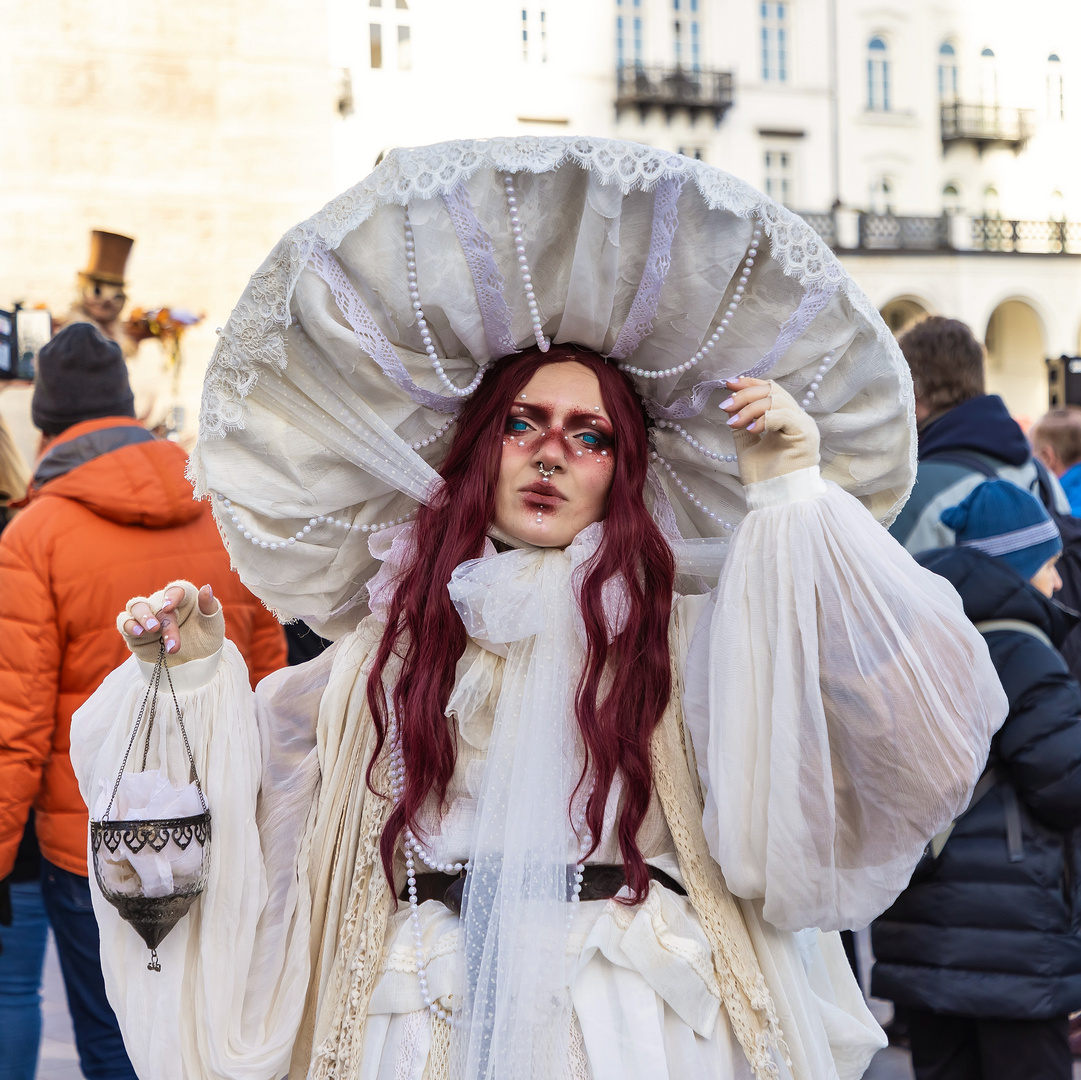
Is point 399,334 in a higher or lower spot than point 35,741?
higher

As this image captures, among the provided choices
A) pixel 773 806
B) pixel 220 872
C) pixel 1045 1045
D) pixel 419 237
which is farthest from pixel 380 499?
pixel 1045 1045

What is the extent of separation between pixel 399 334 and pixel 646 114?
23.8 metres

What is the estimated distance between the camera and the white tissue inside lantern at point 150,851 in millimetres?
1783

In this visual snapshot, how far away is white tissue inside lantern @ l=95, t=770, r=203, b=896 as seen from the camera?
1783 millimetres

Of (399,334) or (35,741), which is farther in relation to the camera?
(35,741)

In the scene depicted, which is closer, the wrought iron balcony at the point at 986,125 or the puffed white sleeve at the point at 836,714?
the puffed white sleeve at the point at 836,714

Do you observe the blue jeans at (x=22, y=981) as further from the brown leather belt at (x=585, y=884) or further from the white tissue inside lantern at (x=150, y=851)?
the brown leather belt at (x=585, y=884)

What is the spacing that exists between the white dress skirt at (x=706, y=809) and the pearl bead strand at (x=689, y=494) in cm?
22

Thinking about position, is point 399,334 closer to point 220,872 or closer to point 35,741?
point 220,872

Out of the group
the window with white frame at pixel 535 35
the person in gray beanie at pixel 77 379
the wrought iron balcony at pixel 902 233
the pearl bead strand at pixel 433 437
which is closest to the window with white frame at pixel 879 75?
the wrought iron balcony at pixel 902 233

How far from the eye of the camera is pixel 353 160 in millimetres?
20031

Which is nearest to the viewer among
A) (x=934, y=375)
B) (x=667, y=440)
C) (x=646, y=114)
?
(x=667, y=440)

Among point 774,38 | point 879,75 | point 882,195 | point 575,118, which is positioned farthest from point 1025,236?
point 575,118

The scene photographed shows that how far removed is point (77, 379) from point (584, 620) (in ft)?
6.70
